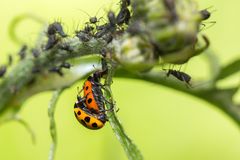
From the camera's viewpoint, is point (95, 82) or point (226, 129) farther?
point (226, 129)

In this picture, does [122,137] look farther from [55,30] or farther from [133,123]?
[133,123]

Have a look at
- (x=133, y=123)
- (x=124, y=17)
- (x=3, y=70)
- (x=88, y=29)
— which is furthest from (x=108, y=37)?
(x=133, y=123)

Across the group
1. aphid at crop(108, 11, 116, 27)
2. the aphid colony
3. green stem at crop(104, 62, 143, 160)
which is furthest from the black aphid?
green stem at crop(104, 62, 143, 160)

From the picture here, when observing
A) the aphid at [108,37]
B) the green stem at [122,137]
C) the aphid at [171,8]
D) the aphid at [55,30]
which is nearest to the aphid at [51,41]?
the aphid at [55,30]

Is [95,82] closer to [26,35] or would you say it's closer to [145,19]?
[145,19]

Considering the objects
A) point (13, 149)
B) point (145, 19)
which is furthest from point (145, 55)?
point (13, 149)

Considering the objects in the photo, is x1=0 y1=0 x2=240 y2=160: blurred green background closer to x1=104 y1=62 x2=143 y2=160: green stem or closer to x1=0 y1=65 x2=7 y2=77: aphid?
x1=0 y1=65 x2=7 y2=77: aphid

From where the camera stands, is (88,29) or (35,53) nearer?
(88,29)
